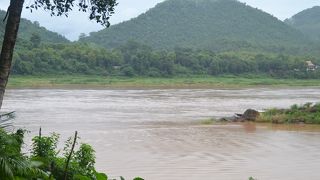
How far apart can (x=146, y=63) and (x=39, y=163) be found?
79.5m

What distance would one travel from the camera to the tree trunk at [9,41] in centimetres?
589

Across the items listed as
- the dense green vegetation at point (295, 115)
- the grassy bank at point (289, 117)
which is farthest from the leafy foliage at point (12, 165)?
the dense green vegetation at point (295, 115)

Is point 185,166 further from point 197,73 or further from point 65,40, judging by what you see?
point 65,40

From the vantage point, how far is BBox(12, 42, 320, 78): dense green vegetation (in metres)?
80.4

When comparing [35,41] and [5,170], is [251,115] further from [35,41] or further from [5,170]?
[35,41]

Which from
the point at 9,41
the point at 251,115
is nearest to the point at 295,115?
the point at 251,115

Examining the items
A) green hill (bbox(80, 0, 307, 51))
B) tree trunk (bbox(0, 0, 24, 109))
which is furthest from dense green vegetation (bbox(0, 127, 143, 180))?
green hill (bbox(80, 0, 307, 51))

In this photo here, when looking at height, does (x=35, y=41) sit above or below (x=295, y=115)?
above

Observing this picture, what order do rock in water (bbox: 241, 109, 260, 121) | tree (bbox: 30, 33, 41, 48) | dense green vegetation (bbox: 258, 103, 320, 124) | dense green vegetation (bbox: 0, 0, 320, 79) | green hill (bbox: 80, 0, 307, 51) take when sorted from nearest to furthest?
dense green vegetation (bbox: 258, 103, 320, 124), rock in water (bbox: 241, 109, 260, 121), dense green vegetation (bbox: 0, 0, 320, 79), tree (bbox: 30, 33, 41, 48), green hill (bbox: 80, 0, 307, 51)

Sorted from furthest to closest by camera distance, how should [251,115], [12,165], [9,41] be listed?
1. [251,115]
2. [9,41]
3. [12,165]

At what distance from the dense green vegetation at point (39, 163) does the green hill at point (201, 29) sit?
11327cm

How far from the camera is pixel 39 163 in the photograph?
509 cm

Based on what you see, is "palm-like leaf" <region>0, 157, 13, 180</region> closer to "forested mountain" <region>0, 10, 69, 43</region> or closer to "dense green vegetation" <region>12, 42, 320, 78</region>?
"dense green vegetation" <region>12, 42, 320, 78</region>

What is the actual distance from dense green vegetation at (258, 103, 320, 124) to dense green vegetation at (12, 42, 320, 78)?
54025mm
